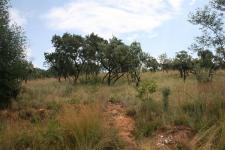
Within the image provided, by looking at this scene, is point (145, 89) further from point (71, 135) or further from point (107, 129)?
point (71, 135)

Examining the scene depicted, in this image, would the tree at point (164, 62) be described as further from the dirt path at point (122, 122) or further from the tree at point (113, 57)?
the dirt path at point (122, 122)

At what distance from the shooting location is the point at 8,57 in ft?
57.6

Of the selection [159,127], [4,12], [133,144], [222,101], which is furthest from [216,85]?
[4,12]

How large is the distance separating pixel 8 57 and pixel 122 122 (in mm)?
9208

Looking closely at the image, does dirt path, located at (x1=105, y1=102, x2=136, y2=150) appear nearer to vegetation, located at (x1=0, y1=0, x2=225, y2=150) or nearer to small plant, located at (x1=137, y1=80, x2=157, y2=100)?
vegetation, located at (x1=0, y1=0, x2=225, y2=150)

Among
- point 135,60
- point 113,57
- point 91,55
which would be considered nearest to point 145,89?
point 113,57

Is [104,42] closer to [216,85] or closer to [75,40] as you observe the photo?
[75,40]

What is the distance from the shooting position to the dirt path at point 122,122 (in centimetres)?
834

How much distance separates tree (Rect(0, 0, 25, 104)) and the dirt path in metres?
5.91

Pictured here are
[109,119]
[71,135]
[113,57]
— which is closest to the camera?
[71,135]

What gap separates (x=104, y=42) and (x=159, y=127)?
31031mm

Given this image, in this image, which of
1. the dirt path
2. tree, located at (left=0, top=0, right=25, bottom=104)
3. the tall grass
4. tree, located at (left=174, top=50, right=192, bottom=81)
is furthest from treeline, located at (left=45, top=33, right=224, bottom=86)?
the tall grass

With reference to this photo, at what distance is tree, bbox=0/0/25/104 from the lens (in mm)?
16906

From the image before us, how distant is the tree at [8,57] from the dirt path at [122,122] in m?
5.91
